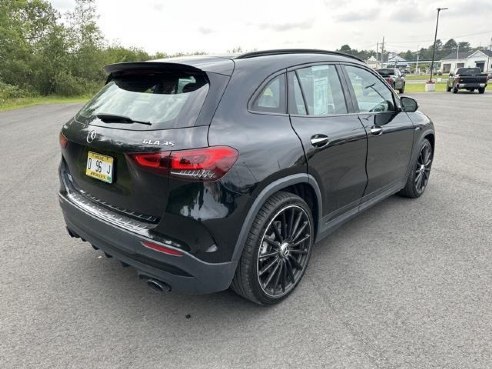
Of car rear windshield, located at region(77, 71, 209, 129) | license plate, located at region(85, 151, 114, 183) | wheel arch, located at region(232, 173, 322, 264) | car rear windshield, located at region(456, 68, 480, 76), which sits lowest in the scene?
wheel arch, located at region(232, 173, 322, 264)

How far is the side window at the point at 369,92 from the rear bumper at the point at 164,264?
210 centimetres

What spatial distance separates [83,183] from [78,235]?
1.37ft

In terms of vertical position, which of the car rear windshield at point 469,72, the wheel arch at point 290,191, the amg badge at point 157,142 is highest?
the car rear windshield at point 469,72

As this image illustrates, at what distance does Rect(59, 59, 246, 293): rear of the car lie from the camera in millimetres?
2271

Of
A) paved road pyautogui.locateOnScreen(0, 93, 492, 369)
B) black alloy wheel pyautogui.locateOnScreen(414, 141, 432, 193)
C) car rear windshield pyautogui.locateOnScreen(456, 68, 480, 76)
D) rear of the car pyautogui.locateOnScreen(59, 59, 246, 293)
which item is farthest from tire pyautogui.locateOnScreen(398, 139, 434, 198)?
car rear windshield pyautogui.locateOnScreen(456, 68, 480, 76)

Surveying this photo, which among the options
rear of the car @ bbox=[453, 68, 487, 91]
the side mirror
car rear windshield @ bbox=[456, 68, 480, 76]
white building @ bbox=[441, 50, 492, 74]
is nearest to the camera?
the side mirror

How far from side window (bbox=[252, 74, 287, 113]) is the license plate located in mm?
1012

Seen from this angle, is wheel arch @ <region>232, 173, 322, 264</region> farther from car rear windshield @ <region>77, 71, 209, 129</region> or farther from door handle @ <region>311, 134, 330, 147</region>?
car rear windshield @ <region>77, 71, 209, 129</region>

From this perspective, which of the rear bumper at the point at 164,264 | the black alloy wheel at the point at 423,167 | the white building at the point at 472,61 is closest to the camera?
the rear bumper at the point at 164,264

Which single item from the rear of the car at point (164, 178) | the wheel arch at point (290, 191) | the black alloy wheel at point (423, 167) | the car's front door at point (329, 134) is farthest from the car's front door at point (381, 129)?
the rear of the car at point (164, 178)

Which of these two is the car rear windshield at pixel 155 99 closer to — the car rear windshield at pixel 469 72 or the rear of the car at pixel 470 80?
the rear of the car at pixel 470 80

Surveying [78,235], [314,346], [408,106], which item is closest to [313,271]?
[314,346]

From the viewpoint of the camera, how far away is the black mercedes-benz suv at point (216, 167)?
7.57 ft

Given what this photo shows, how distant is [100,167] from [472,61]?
9890 cm
